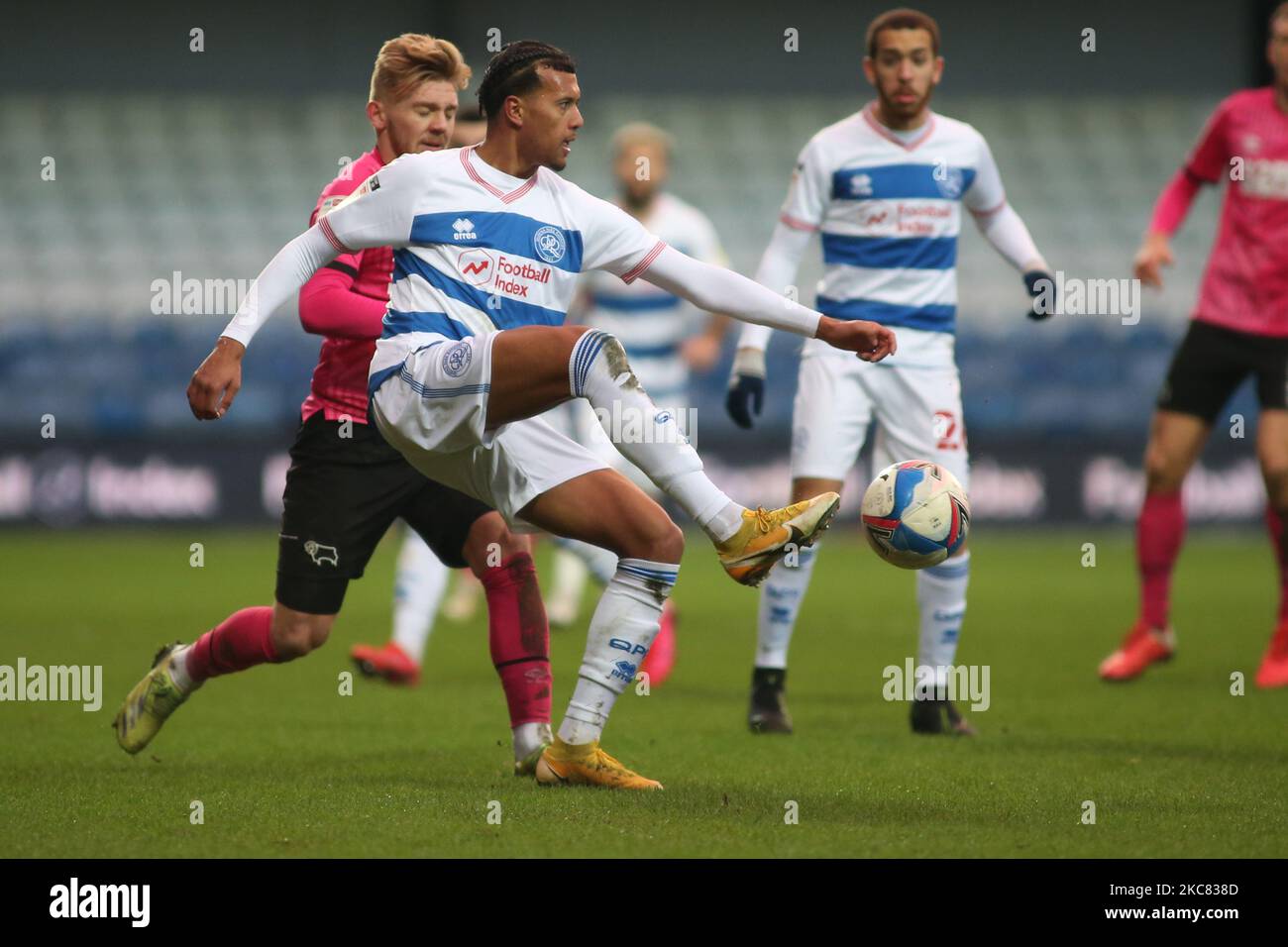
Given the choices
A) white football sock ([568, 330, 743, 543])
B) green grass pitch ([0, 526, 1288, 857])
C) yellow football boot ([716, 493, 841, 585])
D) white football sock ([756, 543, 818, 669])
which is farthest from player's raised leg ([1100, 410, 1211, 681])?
white football sock ([568, 330, 743, 543])

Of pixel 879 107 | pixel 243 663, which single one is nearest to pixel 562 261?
pixel 243 663

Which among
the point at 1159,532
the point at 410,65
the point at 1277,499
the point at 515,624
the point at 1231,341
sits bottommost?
the point at 515,624

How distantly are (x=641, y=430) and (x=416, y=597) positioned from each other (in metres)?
3.25

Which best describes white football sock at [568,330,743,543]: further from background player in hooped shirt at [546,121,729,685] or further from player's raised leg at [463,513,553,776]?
background player in hooped shirt at [546,121,729,685]

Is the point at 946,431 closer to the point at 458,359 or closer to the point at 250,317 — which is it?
the point at 458,359

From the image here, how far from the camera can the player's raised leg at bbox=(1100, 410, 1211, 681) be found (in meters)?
7.47

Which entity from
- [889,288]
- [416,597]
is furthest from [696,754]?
[416,597]

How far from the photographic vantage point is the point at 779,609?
6.28 meters

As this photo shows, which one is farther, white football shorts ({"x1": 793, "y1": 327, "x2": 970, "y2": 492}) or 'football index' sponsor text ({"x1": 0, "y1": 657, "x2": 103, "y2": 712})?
'football index' sponsor text ({"x1": 0, "y1": 657, "x2": 103, "y2": 712})

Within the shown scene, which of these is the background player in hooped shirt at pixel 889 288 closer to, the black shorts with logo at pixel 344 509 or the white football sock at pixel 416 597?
the black shorts with logo at pixel 344 509

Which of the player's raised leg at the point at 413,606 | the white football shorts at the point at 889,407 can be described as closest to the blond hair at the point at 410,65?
the white football shorts at the point at 889,407

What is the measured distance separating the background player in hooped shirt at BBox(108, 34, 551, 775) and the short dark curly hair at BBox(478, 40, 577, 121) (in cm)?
58

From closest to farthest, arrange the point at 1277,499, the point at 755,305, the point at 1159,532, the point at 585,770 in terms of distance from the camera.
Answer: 1. the point at 755,305
2. the point at 585,770
3. the point at 1277,499
4. the point at 1159,532

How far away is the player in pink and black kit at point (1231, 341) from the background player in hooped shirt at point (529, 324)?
3.41 m
